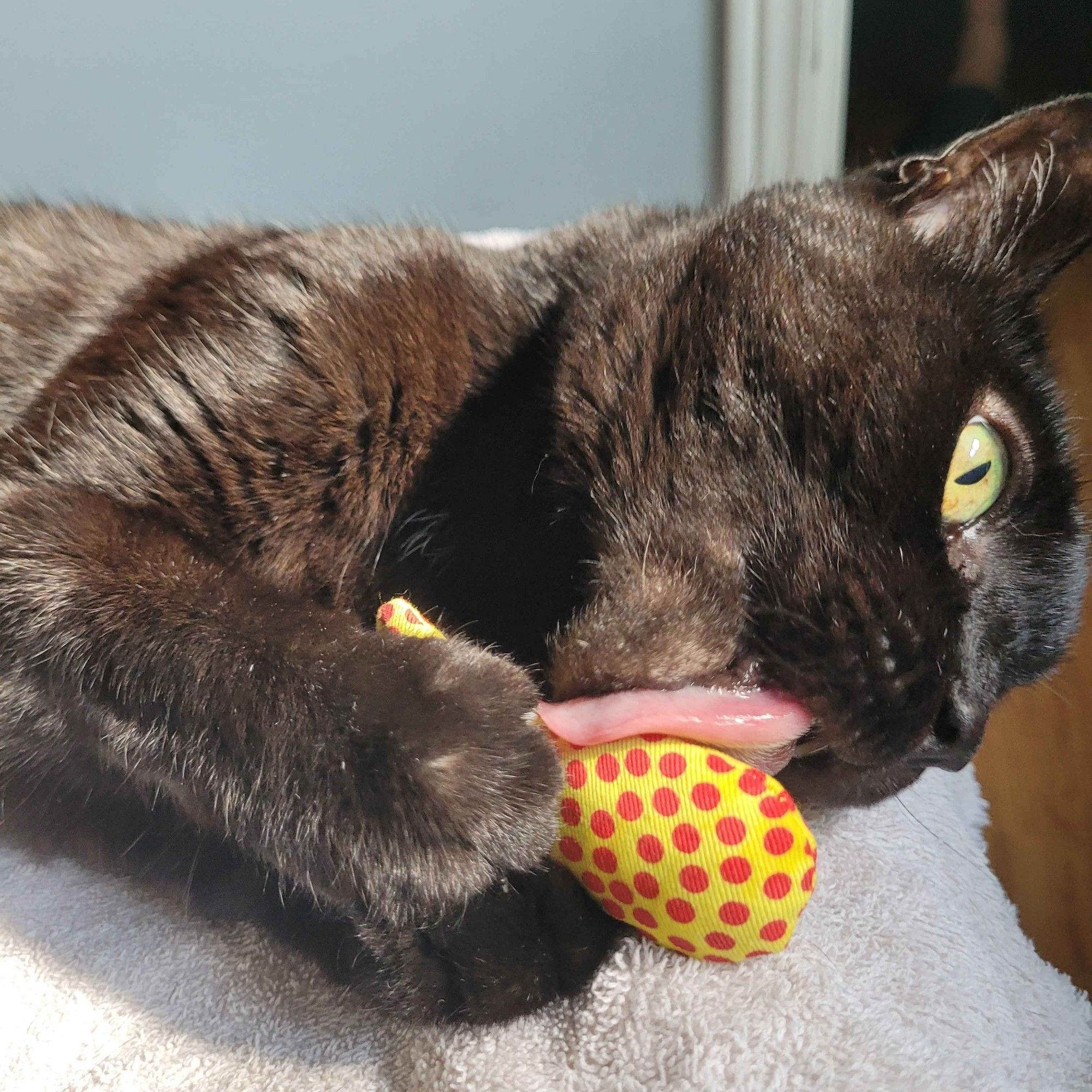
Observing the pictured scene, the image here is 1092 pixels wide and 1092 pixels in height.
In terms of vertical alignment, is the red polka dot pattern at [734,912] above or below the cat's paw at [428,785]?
below

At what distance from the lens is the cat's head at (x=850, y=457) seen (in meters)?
0.69

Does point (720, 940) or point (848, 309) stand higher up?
point (848, 309)

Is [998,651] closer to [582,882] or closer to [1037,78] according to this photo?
[582,882]

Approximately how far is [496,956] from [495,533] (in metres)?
0.36

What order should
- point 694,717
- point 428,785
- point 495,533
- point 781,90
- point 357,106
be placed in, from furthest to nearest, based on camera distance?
1. point 781,90
2. point 357,106
3. point 495,533
4. point 694,717
5. point 428,785

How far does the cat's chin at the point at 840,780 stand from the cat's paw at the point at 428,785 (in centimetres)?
26

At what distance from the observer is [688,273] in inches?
32.4

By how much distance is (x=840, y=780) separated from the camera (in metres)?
0.76

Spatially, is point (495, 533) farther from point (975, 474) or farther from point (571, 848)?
point (975, 474)

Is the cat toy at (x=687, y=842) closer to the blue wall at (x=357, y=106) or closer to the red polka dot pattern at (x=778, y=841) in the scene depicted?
the red polka dot pattern at (x=778, y=841)

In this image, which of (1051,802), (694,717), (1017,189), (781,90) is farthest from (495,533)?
(781,90)

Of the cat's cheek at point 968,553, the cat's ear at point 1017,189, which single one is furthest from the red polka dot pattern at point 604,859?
the cat's ear at point 1017,189

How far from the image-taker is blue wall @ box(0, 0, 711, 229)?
145 cm

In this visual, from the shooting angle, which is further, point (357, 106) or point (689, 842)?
point (357, 106)
